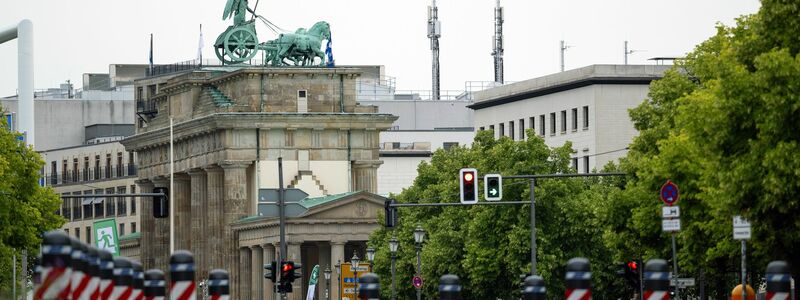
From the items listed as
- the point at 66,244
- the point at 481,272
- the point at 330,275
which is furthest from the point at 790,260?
the point at 330,275

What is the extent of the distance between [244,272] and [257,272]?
11.5ft

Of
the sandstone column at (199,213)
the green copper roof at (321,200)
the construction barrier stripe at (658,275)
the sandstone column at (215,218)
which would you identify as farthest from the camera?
the sandstone column at (199,213)

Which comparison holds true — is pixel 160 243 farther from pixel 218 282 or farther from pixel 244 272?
pixel 218 282

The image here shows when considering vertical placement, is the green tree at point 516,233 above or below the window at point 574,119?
below

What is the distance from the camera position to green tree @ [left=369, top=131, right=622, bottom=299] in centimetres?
11281

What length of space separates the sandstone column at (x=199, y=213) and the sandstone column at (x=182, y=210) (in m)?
3.30

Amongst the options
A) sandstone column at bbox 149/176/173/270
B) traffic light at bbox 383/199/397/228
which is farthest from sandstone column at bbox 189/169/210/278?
traffic light at bbox 383/199/397/228

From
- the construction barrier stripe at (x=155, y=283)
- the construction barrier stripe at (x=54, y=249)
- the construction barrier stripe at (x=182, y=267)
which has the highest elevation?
the construction barrier stripe at (x=54, y=249)

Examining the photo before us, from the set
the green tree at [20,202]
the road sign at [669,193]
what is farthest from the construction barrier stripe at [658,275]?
the green tree at [20,202]

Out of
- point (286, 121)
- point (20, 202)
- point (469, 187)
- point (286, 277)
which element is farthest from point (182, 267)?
point (286, 121)

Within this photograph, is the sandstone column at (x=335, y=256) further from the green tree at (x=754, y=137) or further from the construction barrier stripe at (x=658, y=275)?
the construction barrier stripe at (x=658, y=275)

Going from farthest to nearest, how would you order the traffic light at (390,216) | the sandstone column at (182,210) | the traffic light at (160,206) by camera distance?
the sandstone column at (182,210)
the traffic light at (390,216)
the traffic light at (160,206)

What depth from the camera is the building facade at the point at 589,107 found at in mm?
165000

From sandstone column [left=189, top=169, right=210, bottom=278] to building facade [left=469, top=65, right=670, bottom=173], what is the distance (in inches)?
836
